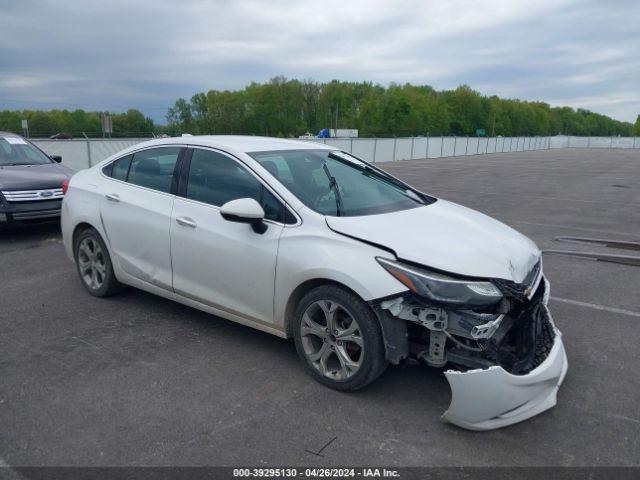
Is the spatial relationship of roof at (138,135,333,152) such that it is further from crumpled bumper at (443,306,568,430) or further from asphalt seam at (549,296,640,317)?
asphalt seam at (549,296,640,317)

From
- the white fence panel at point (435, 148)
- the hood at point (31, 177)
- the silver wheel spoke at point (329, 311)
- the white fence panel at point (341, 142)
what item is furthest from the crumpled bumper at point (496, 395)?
the white fence panel at point (435, 148)

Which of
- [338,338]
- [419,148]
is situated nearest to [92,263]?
[338,338]

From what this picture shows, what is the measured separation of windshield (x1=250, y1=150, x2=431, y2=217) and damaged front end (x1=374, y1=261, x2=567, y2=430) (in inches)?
32.5

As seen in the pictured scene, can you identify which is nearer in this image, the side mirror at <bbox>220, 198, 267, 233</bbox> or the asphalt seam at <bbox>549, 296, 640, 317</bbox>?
the side mirror at <bbox>220, 198, 267, 233</bbox>

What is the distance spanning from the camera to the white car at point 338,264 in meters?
3.10

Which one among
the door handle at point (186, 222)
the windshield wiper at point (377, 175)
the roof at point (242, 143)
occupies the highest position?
the roof at point (242, 143)

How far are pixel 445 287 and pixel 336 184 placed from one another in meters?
1.41

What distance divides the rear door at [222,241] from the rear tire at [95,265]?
1041 mm

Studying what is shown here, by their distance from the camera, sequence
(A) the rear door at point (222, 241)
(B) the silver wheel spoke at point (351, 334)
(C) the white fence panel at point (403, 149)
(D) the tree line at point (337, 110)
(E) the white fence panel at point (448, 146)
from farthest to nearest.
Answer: (D) the tree line at point (337, 110) < (E) the white fence panel at point (448, 146) < (C) the white fence panel at point (403, 149) < (A) the rear door at point (222, 241) < (B) the silver wheel spoke at point (351, 334)

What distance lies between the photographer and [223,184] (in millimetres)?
4164

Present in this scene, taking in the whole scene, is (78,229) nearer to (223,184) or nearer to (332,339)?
(223,184)

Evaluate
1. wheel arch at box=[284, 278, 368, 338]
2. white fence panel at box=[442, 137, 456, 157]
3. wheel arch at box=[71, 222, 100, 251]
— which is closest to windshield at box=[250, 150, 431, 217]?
wheel arch at box=[284, 278, 368, 338]

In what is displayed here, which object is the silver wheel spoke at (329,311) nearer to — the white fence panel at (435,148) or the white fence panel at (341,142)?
the white fence panel at (341,142)

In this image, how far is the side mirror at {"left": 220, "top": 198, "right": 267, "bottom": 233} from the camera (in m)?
3.63
